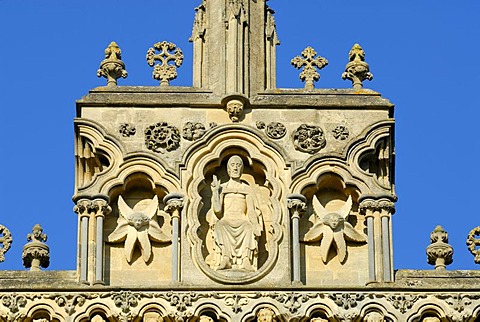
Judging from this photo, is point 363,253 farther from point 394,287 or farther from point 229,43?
point 229,43

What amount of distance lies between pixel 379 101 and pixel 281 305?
10.6 feet

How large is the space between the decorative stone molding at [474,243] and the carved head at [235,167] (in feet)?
9.71

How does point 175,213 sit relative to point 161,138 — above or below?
below

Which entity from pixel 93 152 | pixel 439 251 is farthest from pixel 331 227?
pixel 93 152

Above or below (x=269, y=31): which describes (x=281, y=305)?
below

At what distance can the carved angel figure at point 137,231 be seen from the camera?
36.4 m

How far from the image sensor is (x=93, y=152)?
37.0 meters

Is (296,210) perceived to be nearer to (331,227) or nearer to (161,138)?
(331,227)

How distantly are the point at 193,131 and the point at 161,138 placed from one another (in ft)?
1.35

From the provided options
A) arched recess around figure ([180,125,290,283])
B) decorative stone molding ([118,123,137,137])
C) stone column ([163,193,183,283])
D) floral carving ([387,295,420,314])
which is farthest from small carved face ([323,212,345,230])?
decorative stone molding ([118,123,137,137])

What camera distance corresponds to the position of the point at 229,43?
37.8 metres

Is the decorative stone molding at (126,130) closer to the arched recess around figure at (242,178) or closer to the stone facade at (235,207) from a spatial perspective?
the stone facade at (235,207)

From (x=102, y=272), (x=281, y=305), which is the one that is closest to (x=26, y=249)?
(x=102, y=272)

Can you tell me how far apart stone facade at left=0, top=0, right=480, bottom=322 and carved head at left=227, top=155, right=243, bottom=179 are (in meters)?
0.01
